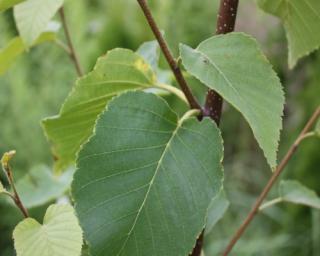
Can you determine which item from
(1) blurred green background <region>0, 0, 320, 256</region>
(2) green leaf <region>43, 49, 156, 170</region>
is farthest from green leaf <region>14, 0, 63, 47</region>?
(1) blurred green background <region>0, 0, 320, 256</region>

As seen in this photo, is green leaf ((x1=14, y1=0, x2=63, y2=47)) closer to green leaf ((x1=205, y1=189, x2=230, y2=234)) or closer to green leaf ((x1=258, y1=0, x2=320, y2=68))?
green leaf ((x1=258, y1=0, x2=320, y2=68))

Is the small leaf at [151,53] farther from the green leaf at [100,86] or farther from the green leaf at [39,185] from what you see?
the green leaf at [39,185]

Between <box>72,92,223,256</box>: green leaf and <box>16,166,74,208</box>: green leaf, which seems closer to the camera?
<box>72,92,223,256</box>: green leaf

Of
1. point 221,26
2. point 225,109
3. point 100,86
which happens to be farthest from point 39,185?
point 225,109

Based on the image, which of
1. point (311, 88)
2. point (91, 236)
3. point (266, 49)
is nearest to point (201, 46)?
point (91, 236)

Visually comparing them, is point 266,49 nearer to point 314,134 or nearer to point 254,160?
point 254,160

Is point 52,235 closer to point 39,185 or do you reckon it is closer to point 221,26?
point 221,26

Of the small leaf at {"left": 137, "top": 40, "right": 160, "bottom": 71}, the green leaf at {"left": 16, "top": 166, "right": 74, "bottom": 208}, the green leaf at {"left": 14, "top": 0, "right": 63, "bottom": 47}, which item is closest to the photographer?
the green leaf at {"left": 14, "top": 0, "right": 63, "bottom": 47}
